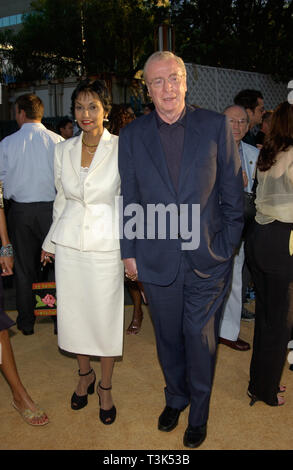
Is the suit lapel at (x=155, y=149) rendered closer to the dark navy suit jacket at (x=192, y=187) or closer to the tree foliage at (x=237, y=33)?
the dark navy suit jacket at (x=192, y=187)

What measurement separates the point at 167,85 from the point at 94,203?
79cm

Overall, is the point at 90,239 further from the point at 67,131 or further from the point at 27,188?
the point at 67,131

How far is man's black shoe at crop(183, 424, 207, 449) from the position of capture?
2.59 m

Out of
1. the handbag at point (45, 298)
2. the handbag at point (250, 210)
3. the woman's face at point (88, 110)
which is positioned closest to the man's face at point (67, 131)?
the handbag at point (45, 298)

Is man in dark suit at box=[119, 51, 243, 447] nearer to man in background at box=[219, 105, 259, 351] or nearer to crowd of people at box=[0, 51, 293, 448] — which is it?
crowd of people at box=[0, 51, 293, 448]

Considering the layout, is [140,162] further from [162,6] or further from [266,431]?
[162,6]

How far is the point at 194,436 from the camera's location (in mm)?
2609

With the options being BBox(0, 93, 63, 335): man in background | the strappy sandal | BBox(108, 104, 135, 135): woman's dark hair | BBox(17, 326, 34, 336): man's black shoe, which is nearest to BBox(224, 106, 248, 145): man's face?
BBox(108, 104, 135, 135): woman's dark hair

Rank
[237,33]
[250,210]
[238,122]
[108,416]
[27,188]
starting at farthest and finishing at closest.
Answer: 1. [237,33]
2. [27,188]
3. [238,122]
4. [250,210]
5. [108,416]

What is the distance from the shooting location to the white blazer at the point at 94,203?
2764 mm

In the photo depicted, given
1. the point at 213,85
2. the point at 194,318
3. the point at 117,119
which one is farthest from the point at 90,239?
the point at 213,85

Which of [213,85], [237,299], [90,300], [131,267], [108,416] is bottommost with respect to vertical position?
[108,416]

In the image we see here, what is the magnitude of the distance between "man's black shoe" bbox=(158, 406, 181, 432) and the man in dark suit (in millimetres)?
151

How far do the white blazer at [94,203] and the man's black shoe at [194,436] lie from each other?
3.59ft
